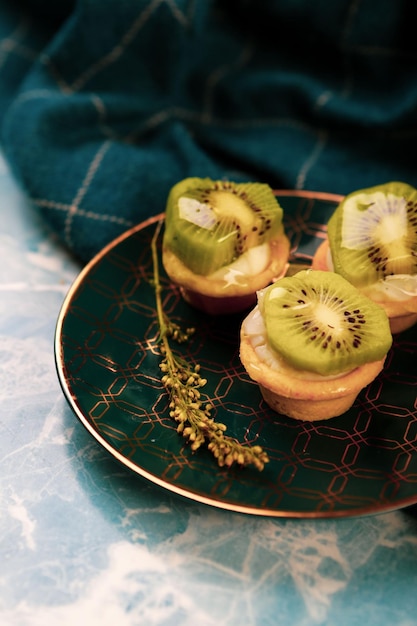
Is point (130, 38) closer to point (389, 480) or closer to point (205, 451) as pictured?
point (205, 451)

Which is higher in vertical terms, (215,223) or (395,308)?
(215,223)

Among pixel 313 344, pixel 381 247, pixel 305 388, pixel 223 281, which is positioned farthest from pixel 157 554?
pixel 381 247

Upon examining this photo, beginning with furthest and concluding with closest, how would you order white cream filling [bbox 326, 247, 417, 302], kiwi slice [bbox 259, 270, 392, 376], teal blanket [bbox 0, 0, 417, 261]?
teal blanket [bbox 0, 0, 417, 261]
white cream filling [bbox 326, 247, 417, 302]
kiwi slice [bbox 259, 270, 392, 376]

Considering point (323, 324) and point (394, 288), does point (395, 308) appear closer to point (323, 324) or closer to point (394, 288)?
point (394, 288)

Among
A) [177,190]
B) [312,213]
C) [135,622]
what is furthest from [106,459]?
[312,213]

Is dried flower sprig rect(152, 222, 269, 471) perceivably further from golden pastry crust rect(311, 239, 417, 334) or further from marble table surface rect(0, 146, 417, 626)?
golden pastry crust rect(311, 239, 417, 334)

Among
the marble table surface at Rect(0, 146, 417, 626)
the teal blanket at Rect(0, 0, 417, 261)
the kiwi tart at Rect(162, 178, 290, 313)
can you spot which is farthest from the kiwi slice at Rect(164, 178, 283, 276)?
the marble table surface at Rect(0, 146, 417, 626)

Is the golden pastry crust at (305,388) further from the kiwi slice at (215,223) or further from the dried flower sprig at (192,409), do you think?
the kiwi slice at (215,223)

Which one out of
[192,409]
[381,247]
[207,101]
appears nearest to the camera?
[192,409]

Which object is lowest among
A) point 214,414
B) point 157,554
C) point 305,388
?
point 157,554

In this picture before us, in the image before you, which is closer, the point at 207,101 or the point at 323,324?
the point at 323,324
